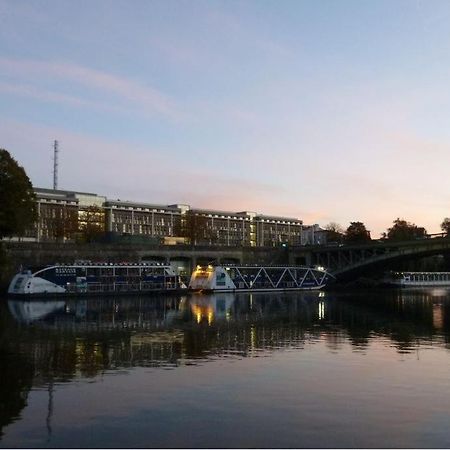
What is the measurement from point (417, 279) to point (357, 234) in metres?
22.7

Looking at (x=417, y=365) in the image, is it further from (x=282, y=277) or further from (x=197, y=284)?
(x=282, y=277)

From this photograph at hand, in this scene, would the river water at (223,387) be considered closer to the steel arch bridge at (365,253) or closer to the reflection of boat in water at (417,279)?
the steel arch bridge at (365,253)

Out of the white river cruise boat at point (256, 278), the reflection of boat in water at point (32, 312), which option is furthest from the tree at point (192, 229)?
the reflection of boat in water at point (32, 312)

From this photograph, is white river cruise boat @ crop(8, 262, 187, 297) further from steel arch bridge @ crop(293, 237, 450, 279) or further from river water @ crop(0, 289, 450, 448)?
river water @ crop(0, 289, 450, 448)

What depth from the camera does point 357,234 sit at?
172 m

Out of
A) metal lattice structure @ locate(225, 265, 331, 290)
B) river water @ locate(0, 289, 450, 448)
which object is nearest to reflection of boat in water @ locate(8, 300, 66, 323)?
river water @ locate(0, 289, 450, 448)

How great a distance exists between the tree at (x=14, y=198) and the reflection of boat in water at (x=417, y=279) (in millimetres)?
94507

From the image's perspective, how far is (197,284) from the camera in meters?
102

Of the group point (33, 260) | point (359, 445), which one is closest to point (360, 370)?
point (359, 445)

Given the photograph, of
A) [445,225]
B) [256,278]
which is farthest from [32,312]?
[445,225]

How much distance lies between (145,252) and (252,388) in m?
97.5

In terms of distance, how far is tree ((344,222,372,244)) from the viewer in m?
171

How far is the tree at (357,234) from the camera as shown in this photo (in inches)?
6732

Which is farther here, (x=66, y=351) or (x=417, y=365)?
(x=66, y=351)
